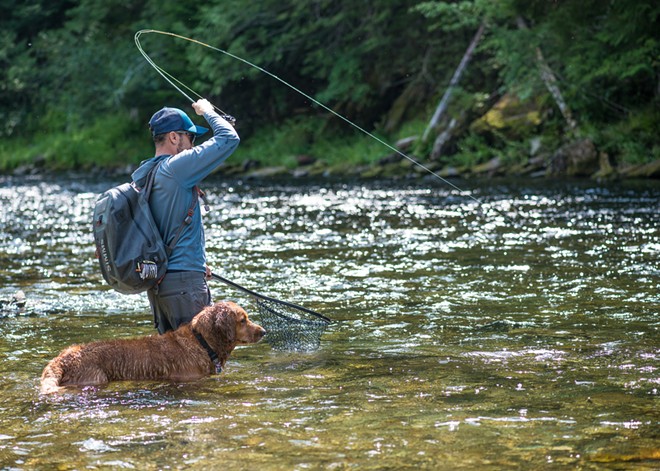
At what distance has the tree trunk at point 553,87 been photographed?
2558cm

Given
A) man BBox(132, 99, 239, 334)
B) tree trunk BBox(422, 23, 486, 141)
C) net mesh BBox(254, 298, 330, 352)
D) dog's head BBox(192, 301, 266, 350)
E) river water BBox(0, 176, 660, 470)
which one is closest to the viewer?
river water BBox(0, 176, 660, 470)

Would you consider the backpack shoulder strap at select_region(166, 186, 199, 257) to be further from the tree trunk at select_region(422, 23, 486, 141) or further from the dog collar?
the tree trunk at select_region(422, 23, 486, 141)

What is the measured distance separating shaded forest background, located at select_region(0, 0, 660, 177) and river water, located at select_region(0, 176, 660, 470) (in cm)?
939

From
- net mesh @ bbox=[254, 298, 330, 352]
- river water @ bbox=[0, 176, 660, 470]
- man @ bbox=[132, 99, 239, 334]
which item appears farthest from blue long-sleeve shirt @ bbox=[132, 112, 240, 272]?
net mesh @ bbox=[254, 298, 330, 352]

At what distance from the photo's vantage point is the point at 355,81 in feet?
116

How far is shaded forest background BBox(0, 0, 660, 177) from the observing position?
2447 cm

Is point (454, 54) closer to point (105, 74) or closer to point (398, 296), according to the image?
point (105, 74)

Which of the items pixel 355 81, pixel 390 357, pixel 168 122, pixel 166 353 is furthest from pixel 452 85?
pixel 166 353

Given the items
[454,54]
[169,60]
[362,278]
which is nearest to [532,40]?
[454,54]

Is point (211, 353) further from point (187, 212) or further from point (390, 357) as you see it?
point (390, 357)

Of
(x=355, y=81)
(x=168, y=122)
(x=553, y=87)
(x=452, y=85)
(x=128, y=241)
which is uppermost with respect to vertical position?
(x=355, y=81)

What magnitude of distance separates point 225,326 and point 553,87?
70.1 feet

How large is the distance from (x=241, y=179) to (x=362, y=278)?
20614 millimetres

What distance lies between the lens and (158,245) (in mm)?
6070
